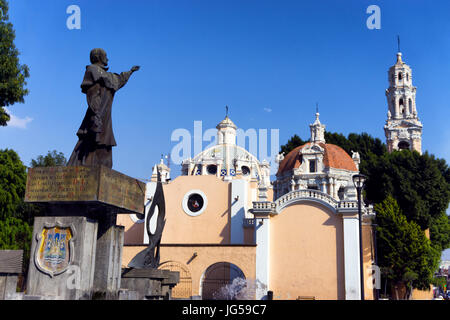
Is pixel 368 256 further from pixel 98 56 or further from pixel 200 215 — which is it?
pixel 98 56

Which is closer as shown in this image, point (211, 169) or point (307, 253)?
point (307, 253)

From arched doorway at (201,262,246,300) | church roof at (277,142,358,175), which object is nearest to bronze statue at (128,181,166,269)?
arched doorway at (201,262,246,300)

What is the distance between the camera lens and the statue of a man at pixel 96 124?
8188 mm

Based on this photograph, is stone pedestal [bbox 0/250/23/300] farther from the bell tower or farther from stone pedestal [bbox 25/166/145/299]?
the bell tower

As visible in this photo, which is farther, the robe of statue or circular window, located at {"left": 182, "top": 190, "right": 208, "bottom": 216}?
circular window, located at {"left": 182, "top": 190, "right": 208, "bottom": 216}

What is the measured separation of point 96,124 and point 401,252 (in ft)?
80.9

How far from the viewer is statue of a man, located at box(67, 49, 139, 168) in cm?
819

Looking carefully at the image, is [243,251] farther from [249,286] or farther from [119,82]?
[119,82]

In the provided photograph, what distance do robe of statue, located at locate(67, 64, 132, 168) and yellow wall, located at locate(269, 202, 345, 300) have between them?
17.9 m

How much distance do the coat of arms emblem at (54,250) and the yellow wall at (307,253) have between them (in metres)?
18.5

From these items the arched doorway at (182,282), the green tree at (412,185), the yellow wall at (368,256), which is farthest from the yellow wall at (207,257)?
the green tree at (412,185)

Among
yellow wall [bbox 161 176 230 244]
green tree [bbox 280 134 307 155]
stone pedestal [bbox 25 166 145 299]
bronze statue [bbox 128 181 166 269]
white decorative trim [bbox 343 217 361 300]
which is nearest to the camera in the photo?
stone pedestal [bbox 25 166 145 299]

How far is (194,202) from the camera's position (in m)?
29.8

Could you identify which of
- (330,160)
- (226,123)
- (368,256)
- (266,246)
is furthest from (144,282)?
(226,123)
